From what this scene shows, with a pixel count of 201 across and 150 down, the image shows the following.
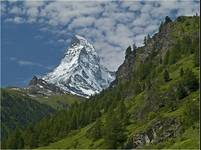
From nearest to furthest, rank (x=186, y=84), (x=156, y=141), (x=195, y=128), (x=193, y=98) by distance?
1. (x=195, y=128)
2. (x=156, y=141)
3. (x=193, y=98)
4. (x=186, y=84)

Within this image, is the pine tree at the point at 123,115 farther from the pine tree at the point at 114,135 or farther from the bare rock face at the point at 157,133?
the bare rock face at the point at 157,133

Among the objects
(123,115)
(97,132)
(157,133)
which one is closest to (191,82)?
(123,115)

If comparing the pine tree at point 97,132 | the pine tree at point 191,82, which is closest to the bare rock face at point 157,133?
the pine tree at point 97,132

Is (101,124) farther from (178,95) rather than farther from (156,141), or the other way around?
(156,141)

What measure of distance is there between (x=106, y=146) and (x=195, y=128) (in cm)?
3822

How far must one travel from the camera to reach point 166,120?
152000 mm

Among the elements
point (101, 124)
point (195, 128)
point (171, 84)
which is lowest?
point (195, 128)

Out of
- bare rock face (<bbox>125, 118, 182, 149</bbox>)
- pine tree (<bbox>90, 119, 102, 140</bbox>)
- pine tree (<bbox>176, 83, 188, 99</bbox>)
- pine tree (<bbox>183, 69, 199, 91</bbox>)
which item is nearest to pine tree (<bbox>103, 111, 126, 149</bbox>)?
bare rock face (<bbox>125, 118, 182, 149</bbox>)

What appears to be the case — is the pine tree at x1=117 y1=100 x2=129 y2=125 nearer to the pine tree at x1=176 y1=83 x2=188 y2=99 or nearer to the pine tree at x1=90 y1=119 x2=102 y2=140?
the pine tree at x1=90 y1=119 x2=102 y2=140

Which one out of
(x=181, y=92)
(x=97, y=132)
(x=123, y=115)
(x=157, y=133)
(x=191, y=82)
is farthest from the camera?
(x=123, y=115)

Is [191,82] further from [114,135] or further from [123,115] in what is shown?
[114,135]

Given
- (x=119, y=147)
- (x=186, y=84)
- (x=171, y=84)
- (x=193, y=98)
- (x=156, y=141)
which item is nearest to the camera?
(x=156, y=141)

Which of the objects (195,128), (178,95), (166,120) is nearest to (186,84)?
(178,95)

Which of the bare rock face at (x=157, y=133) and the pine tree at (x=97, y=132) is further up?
the pine tree at (x=97, y=132)
